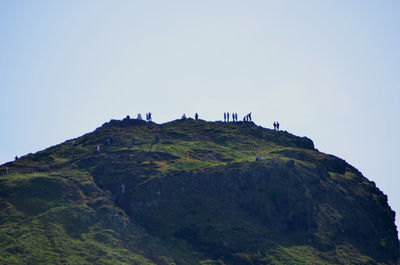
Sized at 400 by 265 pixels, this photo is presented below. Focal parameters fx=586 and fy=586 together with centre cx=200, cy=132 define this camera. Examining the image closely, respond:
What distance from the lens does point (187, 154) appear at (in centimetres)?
12138

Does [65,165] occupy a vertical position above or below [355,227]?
above

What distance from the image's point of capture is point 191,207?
103125 millimetres

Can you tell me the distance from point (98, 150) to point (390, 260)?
198ft

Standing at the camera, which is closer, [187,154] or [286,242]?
[286,242]

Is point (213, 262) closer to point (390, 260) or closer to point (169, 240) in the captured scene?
point (169, 240)

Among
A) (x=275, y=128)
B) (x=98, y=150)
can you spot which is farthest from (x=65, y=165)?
(x=275, y=128)

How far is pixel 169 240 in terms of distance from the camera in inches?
3797

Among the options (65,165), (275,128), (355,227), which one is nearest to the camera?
(355,227)

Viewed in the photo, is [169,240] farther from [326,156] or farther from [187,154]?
[326,156]

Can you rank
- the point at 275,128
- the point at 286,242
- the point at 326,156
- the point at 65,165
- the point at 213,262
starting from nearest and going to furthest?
the point at 213,262, the point at 286,242, the point at 65,165, the point at 326,156, the point at 275,128

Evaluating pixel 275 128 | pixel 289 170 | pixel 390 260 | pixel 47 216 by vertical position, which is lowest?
Result: pixel 390 260

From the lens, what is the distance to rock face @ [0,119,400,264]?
303 ft

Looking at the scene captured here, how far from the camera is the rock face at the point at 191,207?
303 ft

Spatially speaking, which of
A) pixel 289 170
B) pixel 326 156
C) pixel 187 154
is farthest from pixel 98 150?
pixel 326 156
